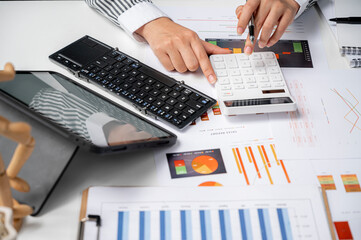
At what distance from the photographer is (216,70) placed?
0.75 metres

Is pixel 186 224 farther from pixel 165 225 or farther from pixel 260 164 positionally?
pixel 260 164

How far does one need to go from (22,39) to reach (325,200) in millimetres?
703

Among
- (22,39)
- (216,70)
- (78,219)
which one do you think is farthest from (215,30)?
(78,219)

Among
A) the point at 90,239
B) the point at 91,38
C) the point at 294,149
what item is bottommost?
the point at 90,239

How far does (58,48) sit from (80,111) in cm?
28

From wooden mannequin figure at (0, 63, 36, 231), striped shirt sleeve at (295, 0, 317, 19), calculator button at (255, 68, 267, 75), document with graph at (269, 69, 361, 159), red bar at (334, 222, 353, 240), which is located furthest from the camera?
striped shirt sleeve at (295, 0, 317, 19)

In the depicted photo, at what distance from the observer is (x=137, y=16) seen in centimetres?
85

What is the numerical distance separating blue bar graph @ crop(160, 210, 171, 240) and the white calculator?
0.24 meters

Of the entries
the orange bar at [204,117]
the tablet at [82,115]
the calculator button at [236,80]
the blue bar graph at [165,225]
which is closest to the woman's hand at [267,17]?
the calculator button at [236,80]

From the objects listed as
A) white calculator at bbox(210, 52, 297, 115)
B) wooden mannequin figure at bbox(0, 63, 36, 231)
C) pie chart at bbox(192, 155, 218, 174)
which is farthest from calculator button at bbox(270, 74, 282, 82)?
wooden mannequin figure at bbox(0, 63, 36, 231)

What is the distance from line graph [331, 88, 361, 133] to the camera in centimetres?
69

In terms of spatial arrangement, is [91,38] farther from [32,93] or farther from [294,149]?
[294,149]

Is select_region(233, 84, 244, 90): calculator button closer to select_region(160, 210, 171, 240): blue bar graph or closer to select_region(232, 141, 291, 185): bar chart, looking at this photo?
select_region(232, 141, 291, 185): bar chart

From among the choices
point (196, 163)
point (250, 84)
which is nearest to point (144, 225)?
point (196, 163)
